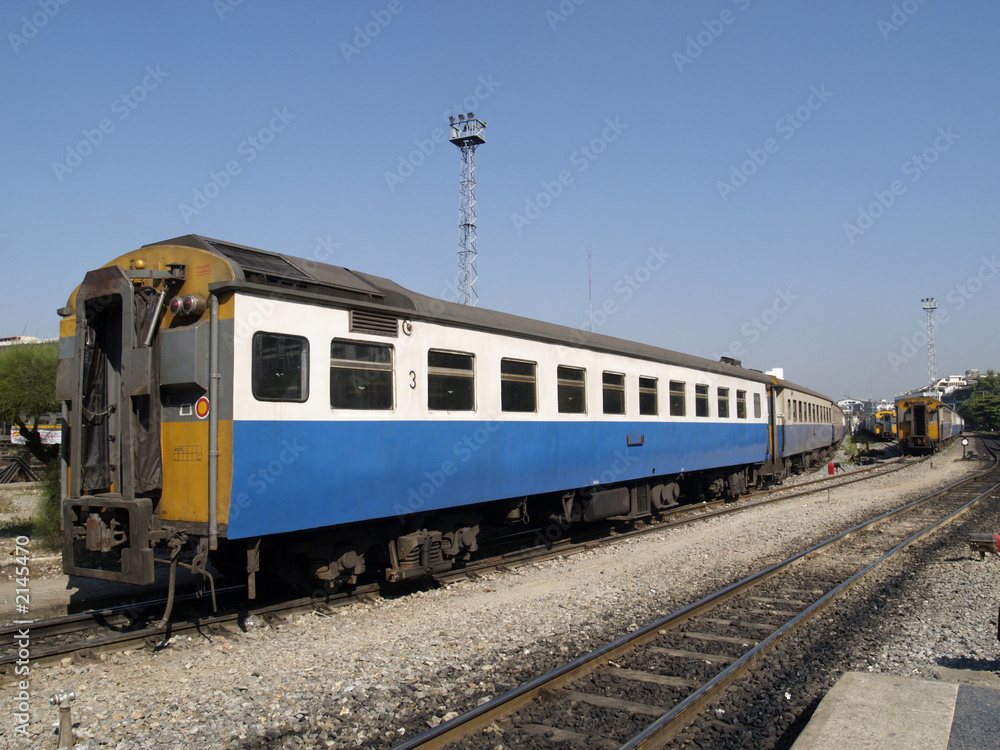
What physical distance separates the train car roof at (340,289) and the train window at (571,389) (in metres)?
0.43

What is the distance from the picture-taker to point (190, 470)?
6.33 metres

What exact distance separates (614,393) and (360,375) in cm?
547

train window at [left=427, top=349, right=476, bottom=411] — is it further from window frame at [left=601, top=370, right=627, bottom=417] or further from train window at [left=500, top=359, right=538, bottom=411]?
window frame at [left=601, top=370, right=627, bottom=417]

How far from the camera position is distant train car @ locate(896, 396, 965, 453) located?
38.6m

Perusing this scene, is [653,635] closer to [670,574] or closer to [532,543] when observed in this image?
[670,574]

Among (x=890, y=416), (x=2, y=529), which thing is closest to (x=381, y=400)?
(x=2, y=529)

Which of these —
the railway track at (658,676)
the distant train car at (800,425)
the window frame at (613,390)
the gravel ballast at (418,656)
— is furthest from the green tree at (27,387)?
the distant train car at (800,425)

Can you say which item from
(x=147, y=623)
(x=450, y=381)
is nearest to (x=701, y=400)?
(x=450, y=381)

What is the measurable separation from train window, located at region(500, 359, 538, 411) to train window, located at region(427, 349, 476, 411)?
637 millimetres

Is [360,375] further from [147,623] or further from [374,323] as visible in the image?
[147,623]

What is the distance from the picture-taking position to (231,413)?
609 centimetres

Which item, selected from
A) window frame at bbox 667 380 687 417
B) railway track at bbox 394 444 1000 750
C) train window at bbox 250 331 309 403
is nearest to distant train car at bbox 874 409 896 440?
window frame at bbox 667 380 687 417

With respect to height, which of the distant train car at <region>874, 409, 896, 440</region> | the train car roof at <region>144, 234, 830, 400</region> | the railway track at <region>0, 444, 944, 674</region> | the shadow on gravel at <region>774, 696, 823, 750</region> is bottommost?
the shadow on gravel at <region>774, 696, 823, 750</region>

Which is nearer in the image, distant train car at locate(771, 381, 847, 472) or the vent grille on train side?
the vent grille on train side
